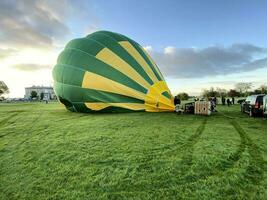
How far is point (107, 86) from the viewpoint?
13.8 m

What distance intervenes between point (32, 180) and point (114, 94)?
9.74m

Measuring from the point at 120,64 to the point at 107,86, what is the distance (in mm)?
1539

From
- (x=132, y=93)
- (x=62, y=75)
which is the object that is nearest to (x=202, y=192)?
(x=132, y=93)

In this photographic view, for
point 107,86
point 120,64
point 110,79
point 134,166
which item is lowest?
point 134,166

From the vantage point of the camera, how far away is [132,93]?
1385 cm

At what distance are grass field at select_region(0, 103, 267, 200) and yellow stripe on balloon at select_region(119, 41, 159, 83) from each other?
7061 mm

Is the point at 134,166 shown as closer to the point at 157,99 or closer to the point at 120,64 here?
the point at 157,99

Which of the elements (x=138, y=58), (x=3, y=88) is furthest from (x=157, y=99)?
(x=3, y=88)

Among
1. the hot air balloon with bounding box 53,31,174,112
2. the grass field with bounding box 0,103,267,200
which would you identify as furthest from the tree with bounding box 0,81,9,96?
the grass field with bounding box 0,103,267,200

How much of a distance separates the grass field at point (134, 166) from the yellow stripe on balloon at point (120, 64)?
20.9 feet

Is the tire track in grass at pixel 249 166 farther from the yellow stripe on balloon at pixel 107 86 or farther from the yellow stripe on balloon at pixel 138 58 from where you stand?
the yellow stripe on balloon at pixel 138 58

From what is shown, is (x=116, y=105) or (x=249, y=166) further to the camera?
(x=116, y=105)

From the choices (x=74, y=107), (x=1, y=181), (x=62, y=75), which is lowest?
(x=1, y=181)

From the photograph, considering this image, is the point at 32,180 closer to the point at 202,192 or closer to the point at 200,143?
the point at 202,192
